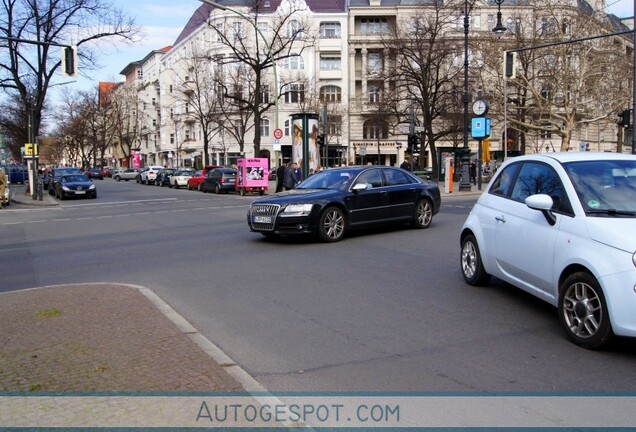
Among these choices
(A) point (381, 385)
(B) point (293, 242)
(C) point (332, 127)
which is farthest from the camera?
(C) point (332, 127)

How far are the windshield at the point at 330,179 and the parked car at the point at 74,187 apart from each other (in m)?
23.0

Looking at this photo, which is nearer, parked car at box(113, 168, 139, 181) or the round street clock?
the round street clock

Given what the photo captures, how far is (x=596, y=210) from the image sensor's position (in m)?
5.53

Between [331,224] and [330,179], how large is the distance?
1242 millimetres

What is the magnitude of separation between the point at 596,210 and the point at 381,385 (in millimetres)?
2681

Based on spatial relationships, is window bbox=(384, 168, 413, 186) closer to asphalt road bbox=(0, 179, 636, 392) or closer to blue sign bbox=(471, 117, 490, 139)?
asphalt road bbox=(0, 179, 636, 392)

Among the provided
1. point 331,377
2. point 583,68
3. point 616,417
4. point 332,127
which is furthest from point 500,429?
point 332,127

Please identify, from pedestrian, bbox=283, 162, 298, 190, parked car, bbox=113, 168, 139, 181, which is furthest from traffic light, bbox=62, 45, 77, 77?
parked car, bbox=113, 168, 139, 181

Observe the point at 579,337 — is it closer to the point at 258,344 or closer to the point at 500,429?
the point at 500,429

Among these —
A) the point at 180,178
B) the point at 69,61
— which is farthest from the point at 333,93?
the point at 69,61

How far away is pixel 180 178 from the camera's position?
46469 millimetres

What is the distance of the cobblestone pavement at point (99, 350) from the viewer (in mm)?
4441

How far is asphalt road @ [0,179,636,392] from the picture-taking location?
4797mm

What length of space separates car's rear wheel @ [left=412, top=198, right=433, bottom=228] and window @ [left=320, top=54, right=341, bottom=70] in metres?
56.9
